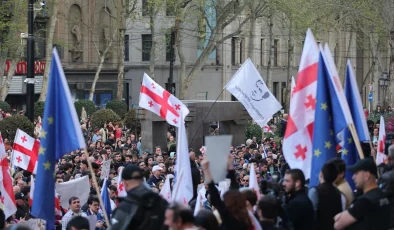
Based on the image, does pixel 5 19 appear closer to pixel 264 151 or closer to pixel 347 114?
pixel 264 151

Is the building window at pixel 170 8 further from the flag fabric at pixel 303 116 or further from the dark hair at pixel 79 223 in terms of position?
the dark hair at pixel 79 223

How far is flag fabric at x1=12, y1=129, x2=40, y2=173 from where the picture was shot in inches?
611

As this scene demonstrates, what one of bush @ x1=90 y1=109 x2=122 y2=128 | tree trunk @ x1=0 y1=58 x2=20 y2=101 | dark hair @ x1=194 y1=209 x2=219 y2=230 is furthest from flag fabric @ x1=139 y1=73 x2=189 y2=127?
tree trunk @ x1=0 y1=58 x2=20 y2=101

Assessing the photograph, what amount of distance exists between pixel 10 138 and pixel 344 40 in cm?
4698

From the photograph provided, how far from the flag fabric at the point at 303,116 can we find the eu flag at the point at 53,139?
2.04m

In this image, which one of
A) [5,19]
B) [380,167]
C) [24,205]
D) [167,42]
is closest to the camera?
[380,167]

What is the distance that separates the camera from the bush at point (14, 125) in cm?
2395

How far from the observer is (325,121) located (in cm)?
921

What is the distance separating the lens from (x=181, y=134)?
36.2ft

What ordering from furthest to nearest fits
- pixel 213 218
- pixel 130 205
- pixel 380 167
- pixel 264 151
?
pixel 264 151 → pixel 380 167 → pixel 130 205 → pixel 213 218

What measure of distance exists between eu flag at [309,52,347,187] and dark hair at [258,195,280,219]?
1499 mm

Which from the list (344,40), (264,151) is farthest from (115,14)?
(264,151)

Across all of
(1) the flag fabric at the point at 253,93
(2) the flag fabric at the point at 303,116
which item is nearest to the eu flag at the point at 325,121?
(2) the flag fabric at the point at 303,116

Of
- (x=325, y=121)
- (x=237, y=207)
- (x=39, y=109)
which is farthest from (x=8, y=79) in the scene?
(x=237, y=207)
